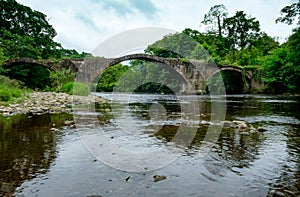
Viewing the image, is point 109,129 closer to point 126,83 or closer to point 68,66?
point 68,66

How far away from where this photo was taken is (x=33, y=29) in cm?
3375

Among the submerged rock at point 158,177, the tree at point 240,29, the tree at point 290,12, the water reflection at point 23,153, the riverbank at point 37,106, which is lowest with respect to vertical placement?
the submerged rock at point 158,177

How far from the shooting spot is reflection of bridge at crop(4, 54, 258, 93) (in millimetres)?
27625

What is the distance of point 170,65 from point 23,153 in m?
30.4

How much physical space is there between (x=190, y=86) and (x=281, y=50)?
496 inches

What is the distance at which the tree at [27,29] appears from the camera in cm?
2889

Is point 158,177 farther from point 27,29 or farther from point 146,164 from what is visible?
point 27,29

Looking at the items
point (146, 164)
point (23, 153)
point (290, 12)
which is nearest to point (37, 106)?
point (23, 153)

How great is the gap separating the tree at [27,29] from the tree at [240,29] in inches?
1187

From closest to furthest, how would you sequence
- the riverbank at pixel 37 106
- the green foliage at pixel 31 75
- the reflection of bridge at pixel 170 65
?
the riverbank at pixel 37 106
the green foliage at pixel 31 75
the reflection of bridge at pixel 170 65

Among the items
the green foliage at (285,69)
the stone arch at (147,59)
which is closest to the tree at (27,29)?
the stone arch at (147,59)

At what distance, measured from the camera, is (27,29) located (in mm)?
33438

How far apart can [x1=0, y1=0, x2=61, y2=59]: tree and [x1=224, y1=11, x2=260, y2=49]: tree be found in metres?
30.1

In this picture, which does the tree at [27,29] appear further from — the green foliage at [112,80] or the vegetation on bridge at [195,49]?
the green foliage at [112,80]
